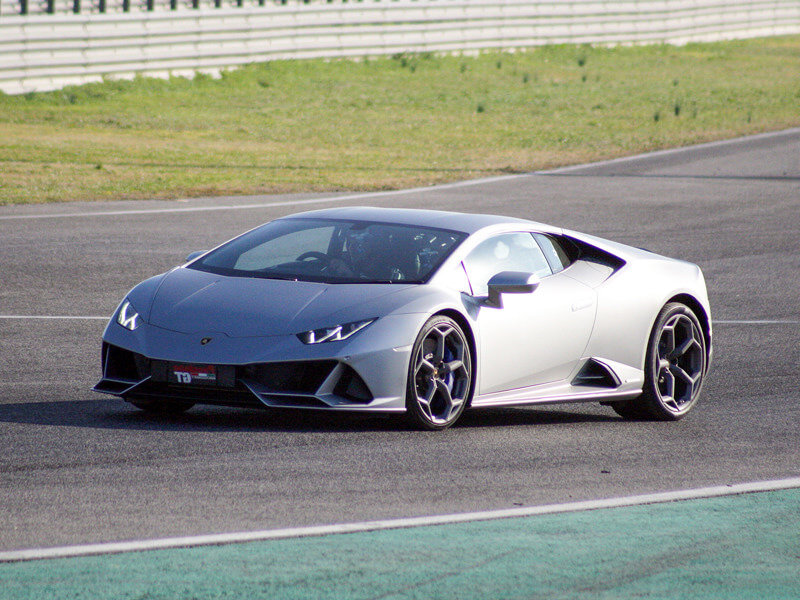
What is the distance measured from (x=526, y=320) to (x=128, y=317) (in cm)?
222

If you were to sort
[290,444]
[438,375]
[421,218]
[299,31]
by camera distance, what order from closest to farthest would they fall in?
1. [290,444]
2. [438,375]
3. [421,218]
4. [299,31]

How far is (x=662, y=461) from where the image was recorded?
7.93 metres

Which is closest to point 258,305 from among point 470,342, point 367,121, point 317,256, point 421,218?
point 317,256

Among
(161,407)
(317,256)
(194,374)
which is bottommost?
(161,407)

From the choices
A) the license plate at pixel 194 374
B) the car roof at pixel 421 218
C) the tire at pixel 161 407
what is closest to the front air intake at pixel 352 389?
the license plate at pixel 194 374

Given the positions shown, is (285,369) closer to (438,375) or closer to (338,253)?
(438,375)

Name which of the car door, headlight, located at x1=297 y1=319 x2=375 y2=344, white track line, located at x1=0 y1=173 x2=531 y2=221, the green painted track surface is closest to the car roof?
the car door

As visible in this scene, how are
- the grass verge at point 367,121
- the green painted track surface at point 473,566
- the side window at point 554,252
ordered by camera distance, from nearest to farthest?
1. the green painted track surface at point 473,566
2. the side window at point 554,252
3. the grass verge at point 367,121

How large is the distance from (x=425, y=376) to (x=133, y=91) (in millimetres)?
23872

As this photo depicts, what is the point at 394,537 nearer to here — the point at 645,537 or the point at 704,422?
the point at 645,537

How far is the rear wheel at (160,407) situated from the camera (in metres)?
8.45

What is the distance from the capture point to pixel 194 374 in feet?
26.0

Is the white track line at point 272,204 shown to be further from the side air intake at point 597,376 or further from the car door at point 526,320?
the side air intake at point 597,376

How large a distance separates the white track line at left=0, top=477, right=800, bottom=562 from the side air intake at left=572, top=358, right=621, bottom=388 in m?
1.98
